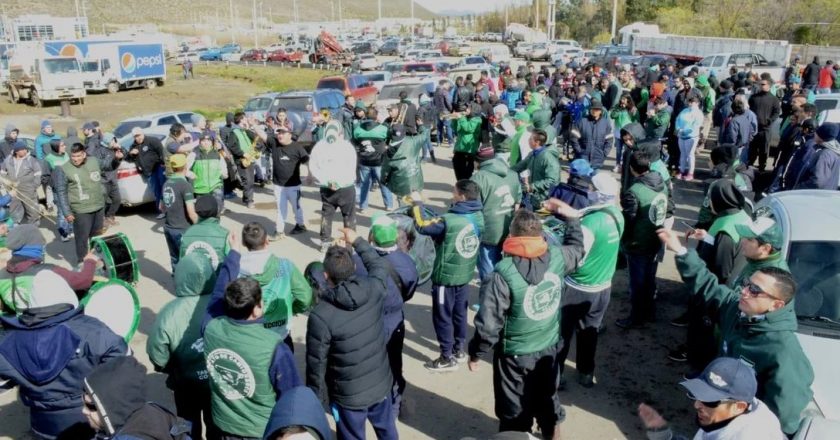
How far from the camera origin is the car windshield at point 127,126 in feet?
45.8

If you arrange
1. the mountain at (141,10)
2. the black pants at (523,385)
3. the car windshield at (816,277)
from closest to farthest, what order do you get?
the black pants at (523,385), the car windshield at (816,277), the mountain at (141,10)

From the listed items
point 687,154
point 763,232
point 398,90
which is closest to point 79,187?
point 763,232

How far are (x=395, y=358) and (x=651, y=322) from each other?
3.37 metres

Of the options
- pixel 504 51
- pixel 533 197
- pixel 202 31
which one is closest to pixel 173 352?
pixel 533 197

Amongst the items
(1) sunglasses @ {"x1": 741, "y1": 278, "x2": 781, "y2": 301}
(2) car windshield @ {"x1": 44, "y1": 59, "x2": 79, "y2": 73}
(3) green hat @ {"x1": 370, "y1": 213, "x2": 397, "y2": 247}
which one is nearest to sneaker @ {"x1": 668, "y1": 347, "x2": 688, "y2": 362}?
(1) sunglasses @ {"x1": 741, "y1": 278, "x2": 781, "y2": 301}

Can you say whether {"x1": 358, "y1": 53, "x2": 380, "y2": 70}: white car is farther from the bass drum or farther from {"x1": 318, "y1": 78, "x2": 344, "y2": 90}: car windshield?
the bass drum

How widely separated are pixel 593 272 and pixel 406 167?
462 cm

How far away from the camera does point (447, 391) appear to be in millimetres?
5809

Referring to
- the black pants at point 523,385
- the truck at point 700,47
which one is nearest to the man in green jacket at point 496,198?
the black pants at point 523,385

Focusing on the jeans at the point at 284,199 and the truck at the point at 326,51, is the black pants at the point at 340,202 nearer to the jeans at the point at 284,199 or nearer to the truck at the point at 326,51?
the jeans at the point at 284,199

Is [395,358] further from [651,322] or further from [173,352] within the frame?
[651,322]

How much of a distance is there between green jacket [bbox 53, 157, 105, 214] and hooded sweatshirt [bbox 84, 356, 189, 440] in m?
5.92

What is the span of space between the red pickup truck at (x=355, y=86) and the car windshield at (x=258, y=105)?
3603 mm

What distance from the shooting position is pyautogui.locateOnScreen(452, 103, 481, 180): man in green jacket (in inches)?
410
